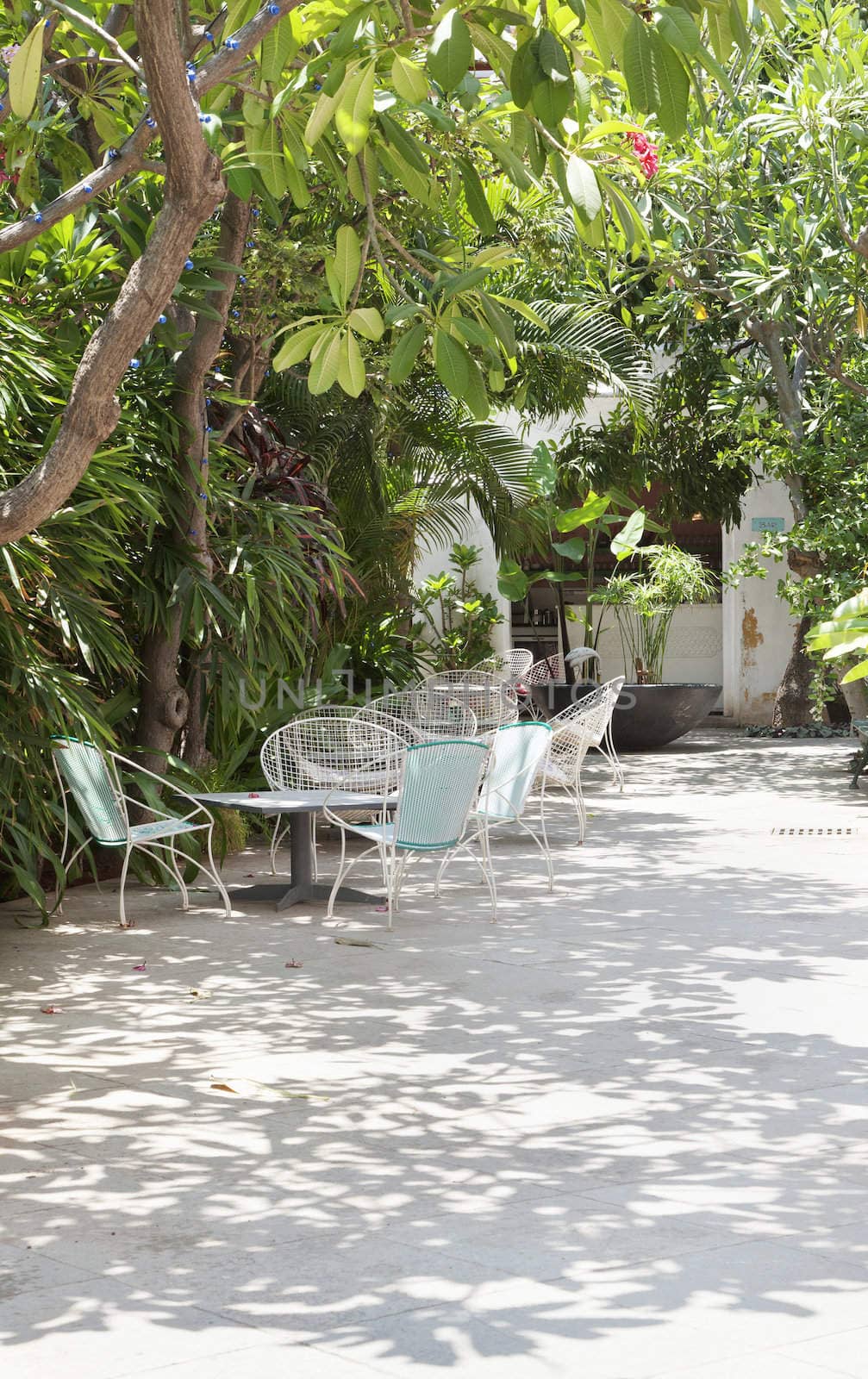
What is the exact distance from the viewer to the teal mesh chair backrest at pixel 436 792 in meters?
6.83

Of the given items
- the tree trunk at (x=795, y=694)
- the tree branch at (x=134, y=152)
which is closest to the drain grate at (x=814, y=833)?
the tree branch at (x=134, y=152)

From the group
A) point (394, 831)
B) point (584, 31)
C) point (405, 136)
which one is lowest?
point (394, 831)

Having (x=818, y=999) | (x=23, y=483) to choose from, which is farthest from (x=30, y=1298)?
(x=818, y=999)

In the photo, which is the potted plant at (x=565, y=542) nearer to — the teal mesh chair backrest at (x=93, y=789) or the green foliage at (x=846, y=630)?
the teal mesh chair backrest at (x=93, y=789)

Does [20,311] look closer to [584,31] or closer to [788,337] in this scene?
[584,31]

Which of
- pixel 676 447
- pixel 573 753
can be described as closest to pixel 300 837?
pixel 573 753

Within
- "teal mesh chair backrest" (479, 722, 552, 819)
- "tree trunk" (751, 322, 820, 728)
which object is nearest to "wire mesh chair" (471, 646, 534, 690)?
"tree trunk" (751, 322, 820, 728)

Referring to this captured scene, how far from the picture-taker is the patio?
9.18 feet

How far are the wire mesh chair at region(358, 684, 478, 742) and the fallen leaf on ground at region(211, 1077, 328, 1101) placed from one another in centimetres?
622

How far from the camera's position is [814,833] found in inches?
391

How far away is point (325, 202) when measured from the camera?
28.9 ft

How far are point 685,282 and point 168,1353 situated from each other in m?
10.7

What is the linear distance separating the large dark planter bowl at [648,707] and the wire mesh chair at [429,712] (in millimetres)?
4689

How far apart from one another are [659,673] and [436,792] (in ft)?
34.1
